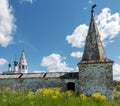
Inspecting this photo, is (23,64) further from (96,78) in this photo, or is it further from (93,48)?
(96,78)

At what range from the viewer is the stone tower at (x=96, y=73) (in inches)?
776

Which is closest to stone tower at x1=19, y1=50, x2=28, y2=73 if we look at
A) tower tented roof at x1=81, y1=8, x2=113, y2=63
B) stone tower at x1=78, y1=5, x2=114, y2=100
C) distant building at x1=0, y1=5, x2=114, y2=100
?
distant building at x1=0, y1=5, x2=114, y2=100

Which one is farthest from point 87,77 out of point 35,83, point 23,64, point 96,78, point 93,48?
point 23,64

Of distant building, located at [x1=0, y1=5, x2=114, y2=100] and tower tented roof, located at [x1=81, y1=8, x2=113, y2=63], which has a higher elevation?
tower tented roof, located at [x1=81, y1=8, x2=113, y2=63]

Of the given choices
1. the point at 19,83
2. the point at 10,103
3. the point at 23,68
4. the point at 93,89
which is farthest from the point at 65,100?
the point at 23,68

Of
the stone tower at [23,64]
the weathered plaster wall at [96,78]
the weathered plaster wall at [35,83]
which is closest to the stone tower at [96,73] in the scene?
the weathered plaster wall at [96,78]

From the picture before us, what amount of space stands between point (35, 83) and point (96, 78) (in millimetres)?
5860

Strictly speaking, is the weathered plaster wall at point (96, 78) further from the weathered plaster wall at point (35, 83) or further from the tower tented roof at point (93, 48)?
the weathered plaster wall at point (35, 83)

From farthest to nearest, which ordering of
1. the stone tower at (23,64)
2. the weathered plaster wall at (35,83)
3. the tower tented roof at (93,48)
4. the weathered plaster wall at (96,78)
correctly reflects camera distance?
the stone tower at (23,64) → the weathered plaster wall at (35,83) → the tower tented roof at (93,48) → the weathered plaster wall at (96,78)

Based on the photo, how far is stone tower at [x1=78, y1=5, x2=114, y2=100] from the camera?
64.7 feet

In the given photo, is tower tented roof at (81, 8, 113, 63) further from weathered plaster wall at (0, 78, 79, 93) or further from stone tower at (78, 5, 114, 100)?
weathered plaster wall at (0, 78, 79, 93)

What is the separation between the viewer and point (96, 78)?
19984mm

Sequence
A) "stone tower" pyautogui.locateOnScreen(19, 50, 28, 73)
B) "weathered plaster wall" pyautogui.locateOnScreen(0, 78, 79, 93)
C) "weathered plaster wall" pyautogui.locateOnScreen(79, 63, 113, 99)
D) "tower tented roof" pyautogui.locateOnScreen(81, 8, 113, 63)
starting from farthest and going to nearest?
1. "stone tower" pyautogui.locateOnScreen(19, 50, 28, 73)
2. "weathered plaster wall" pyautogui.locateOnScreen(0, 78, 79, 93)
3. "tower tented roof" pyautogui.locateOnScreen(81, 8, 113, 63)
4. "weathered plaster wall" pyautogui.locateOnScreen(79, 63, 113, 99)

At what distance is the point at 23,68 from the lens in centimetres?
5172
